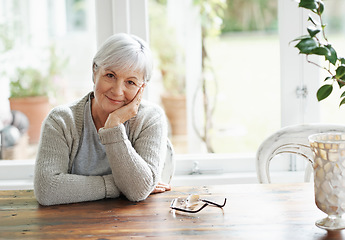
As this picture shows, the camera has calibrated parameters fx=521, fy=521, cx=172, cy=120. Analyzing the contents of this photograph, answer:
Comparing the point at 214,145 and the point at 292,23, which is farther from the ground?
the point at 292,23

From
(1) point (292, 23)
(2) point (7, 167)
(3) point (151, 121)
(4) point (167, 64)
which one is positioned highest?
(1) point (292, 23)

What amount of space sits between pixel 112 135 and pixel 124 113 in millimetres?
132

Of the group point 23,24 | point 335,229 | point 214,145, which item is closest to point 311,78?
point 214,145

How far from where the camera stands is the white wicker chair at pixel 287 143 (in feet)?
7.39

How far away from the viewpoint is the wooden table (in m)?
1.56

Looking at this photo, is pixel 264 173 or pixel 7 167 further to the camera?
pixel 7 167

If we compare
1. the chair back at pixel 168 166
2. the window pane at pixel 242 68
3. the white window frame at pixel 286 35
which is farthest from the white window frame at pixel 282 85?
the chair back at pixel 168 166

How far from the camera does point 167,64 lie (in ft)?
9.33

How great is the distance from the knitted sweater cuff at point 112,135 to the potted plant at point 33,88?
993 millimetres

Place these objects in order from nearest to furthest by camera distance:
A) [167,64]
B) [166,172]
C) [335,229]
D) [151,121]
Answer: [335,229] → [151,121] → [166,172] → [167,64]

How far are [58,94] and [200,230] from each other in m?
1.57

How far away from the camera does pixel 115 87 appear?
6.81 feet

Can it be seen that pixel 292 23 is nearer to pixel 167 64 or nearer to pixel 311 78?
pixel 311 78

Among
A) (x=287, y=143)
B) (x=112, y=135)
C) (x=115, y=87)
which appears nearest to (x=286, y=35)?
(x=287, y=143)
